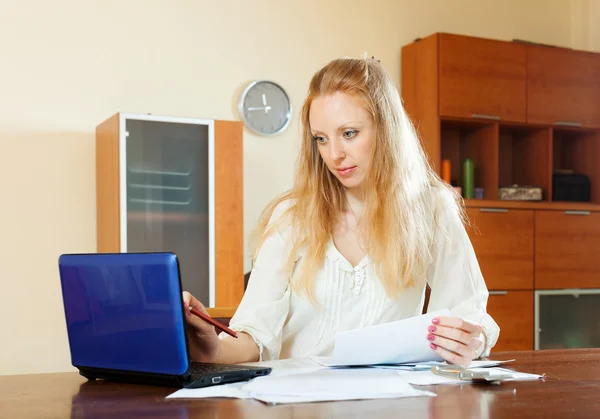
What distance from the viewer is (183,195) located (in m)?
3.86

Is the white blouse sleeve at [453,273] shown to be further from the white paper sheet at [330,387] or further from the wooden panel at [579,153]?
the wooden panel at [579,153]

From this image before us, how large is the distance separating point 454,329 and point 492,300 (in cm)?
318

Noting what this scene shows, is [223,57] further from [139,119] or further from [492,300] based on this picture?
[492,300]

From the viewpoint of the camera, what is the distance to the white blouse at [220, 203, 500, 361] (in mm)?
1884

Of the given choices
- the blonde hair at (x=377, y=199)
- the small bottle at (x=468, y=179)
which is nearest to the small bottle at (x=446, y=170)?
the small bottle at (x=468, y=179)

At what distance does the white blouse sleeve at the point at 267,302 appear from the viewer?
6.00 feet

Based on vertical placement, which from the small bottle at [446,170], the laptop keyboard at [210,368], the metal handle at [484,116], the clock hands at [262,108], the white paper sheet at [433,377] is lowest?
the white paper sheet at [433,377]

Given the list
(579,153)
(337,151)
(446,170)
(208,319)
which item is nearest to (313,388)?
(208,319)

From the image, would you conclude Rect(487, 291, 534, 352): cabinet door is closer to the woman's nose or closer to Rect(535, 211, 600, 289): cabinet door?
Rect(535, 211, 600, 289): cabinet door

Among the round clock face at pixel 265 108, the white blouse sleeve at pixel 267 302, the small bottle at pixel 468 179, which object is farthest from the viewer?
the small bottle at pixel 468 179

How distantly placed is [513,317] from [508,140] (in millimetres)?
1174

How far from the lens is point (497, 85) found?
4.66 meters

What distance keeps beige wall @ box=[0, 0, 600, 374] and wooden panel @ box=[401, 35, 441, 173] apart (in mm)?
358

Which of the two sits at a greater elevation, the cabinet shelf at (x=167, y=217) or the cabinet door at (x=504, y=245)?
the cabinet shelf at (x=167, y=217)
